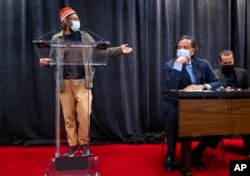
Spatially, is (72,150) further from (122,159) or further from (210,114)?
(210,114)

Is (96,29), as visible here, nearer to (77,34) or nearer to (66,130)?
(77,34)

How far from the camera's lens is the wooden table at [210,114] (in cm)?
218

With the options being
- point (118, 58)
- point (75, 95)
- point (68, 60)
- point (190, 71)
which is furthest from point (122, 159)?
point (118, 58)

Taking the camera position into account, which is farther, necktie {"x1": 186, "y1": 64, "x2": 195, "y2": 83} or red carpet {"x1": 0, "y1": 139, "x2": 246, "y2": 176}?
necktie {"x1": 186, "y1": 64, "x2": 195, "y2": 83}

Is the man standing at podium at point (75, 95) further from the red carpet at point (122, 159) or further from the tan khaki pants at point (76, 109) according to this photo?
the red carpet at point (122, 159)

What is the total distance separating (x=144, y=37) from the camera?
3793 mm

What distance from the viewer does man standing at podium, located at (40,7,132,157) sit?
2744 millimetres

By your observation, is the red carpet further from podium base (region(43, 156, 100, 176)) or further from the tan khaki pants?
the tan khaki pants

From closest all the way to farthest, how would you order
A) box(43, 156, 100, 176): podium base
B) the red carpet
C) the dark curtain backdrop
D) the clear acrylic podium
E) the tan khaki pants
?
the clear acrylic podium
box(43, 156, 100, 176): podium base
the red carpet
the tan khaki pants
the dark curtain backdrop

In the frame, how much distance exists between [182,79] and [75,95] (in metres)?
1.11

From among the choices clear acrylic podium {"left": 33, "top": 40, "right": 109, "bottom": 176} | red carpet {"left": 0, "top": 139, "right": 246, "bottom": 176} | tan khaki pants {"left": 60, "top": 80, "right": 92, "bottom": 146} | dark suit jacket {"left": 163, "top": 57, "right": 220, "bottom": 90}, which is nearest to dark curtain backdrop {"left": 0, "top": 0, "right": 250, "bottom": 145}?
red carpet {"left": 0, "top": 139, "right": 246, "bottom": 176}

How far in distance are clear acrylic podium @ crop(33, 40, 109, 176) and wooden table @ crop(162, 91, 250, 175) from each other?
718 mm

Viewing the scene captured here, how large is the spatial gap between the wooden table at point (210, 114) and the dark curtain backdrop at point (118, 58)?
1474 mm

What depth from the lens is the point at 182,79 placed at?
2662mm
